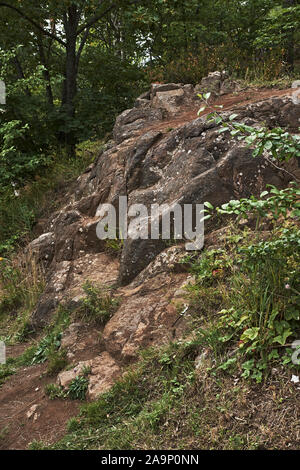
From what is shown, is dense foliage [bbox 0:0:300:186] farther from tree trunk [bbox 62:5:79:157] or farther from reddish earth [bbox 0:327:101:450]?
reddish earth [bbox 0:327:101:450]

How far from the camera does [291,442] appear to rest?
2.70 m

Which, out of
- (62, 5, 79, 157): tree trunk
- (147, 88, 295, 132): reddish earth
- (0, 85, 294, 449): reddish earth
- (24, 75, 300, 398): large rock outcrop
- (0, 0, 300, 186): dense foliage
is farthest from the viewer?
(62, 5, 79, 157): tree trunk

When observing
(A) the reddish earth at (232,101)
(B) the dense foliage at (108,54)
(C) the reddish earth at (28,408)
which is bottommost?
(C) the reddish earth at (28,408)

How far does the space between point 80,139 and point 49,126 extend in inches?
34.1

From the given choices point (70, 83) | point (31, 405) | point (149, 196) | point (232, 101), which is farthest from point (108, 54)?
point (31, 405)

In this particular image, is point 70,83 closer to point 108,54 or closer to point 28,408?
point 108,54

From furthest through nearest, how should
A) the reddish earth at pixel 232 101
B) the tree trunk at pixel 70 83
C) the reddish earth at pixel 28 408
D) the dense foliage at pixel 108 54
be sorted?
the tree trunk at pixel 70 83 < the dense foliage at pixel 108 54 < the reddish earth at pixel 232 101 < the reddish earth at pixel 28 408

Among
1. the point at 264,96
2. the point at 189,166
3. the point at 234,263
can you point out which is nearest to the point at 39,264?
the point at 189,166

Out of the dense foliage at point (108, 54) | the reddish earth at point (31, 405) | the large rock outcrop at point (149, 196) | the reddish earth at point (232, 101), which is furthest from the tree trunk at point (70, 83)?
the reddish earth at point (31, 405)

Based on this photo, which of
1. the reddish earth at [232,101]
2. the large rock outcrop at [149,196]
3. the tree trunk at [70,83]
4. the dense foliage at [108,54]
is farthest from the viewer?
the tree trunk at [70,83]

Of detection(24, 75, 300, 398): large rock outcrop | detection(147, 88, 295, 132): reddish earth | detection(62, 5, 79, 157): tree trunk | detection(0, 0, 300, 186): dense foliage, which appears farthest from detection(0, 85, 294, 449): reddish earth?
detection(62, 5, 79, 157): tree trunk

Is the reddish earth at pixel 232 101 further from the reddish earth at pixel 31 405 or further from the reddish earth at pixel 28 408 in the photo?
the reddish earth at pixel 28 408

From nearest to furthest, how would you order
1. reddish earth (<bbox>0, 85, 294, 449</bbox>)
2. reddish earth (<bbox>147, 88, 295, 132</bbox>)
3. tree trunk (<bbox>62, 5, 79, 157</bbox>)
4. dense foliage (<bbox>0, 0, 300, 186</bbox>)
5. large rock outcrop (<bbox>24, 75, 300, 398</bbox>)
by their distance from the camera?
reddish earth (<bbox>0, 85, 294, 449</bbox>) → large rock outcrop (<bbox>24, 75, 300, 398</bbox>) → reddish earth (<bbox>147, 88, 295, 132</bbox>) → dense foliage (<bbox>0, 0, 300, 186</bbox>) → tree trunk (<bbox>62, 5, 79, 157</bbox>)

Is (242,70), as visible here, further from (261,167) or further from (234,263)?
(234,263)
